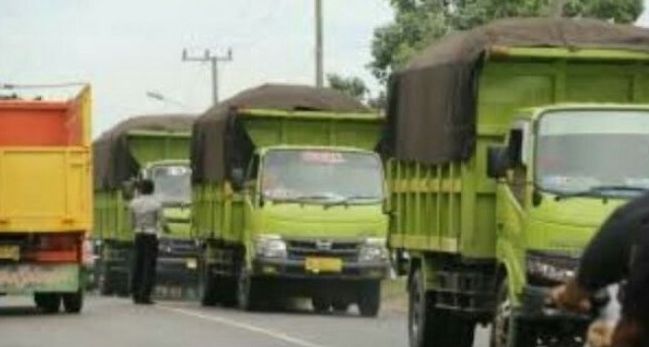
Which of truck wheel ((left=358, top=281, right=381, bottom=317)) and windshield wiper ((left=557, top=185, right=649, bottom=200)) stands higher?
windshield wiper ((left=557, top=185, right=649, bottom=200))

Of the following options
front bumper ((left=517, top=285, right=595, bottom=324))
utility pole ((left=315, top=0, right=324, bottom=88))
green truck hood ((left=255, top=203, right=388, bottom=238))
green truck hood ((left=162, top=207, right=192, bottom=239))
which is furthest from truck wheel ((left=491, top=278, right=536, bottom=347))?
utility pole ((left=315, top=0, right=324, bottom=88))

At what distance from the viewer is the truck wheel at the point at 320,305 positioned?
23861mm

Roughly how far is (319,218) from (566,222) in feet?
33.1

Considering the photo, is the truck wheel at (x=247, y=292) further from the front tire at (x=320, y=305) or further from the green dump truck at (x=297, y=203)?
the front tire at (x=320, y=305)

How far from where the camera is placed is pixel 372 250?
22.1 meters

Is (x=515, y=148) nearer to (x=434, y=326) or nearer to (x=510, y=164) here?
(x=510, y=164)

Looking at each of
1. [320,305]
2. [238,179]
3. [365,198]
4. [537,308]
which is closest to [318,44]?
[320,305]

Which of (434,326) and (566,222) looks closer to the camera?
(566,222)

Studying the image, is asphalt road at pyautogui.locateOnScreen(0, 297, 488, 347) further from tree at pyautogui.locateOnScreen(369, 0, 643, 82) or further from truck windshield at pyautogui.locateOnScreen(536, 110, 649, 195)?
tree at pyautogui.locateOnScreen(369, 0, 643, 82)

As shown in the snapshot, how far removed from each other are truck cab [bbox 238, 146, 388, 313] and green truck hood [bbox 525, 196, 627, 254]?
9828 millimetres

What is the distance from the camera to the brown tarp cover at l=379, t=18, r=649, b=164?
14.1 m

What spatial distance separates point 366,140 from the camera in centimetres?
2464

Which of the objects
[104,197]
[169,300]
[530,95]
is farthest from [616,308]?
[104,197]

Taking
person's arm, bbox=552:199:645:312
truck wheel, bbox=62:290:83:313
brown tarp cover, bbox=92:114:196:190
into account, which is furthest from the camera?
brown tarp cover, bbox=92:114:196:190
